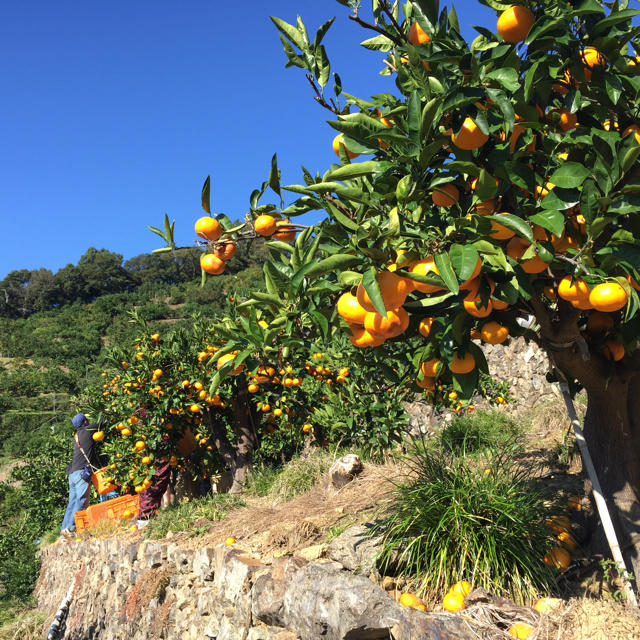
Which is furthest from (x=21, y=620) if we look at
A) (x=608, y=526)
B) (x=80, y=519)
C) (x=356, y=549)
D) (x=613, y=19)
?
(x=613, y=19)

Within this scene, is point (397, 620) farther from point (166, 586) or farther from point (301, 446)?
point (301, 446)

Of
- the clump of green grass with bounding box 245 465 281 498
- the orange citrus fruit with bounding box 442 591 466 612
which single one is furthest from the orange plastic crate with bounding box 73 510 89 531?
the orange citrus fruit with bounding box 442 591 466 612

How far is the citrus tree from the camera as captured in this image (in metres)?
1.39

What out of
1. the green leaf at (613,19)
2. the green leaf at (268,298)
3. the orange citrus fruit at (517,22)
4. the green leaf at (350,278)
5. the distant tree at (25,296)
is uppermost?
the distant tree at (25,296)

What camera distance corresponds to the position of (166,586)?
452 centimetres

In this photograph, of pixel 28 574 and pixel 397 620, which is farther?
pixel 28 574

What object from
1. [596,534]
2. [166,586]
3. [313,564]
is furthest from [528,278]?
[166,586]

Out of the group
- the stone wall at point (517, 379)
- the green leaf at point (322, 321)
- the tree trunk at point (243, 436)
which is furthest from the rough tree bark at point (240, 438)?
the green leaf at point (322, 321)

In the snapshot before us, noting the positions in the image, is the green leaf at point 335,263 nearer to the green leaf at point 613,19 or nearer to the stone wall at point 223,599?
the green leaf at point 613,19

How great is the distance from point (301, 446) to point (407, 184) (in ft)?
18.9

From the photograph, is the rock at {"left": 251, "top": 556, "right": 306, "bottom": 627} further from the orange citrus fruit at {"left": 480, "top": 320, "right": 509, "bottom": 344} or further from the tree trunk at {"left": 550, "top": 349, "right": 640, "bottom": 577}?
the orange citrus fruit at {"left": 480, "top": 320, "right": 509, "bottom": 344}

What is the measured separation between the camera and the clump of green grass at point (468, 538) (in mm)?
2508

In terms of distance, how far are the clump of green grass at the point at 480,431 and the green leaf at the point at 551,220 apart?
13.0 ft

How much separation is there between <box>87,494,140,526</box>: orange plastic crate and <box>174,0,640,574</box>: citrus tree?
629 centimetres
